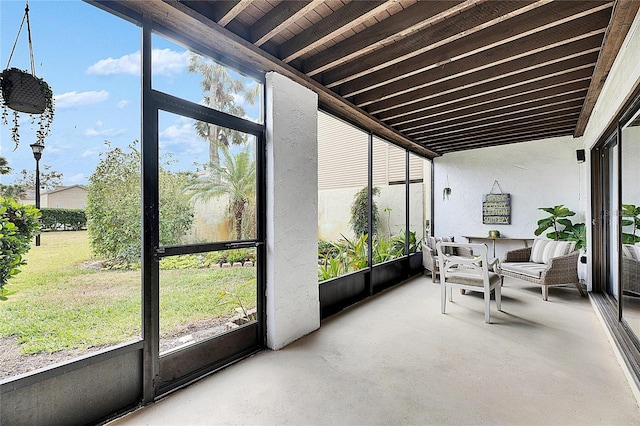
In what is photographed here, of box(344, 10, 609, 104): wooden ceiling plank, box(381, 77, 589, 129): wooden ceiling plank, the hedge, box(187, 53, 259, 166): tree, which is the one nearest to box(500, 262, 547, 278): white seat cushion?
box(381, 77, 589, 129): wooden ceiling plank

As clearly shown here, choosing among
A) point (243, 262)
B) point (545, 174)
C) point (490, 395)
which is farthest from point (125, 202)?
point (545, 174)

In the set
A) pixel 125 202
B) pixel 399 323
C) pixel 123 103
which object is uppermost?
pixel 123 103

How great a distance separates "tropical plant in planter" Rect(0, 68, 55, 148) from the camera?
155 centimetres

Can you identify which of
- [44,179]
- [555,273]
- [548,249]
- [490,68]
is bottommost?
[555,273]

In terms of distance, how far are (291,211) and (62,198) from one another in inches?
67.2

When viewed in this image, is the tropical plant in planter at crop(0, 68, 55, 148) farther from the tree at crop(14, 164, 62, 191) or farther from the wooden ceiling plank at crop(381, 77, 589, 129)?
A: the wooden ceiling plank at crop(381, 77, 589, 129)

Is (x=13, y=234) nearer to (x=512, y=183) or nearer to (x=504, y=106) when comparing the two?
Answer: (x=504, y=106)

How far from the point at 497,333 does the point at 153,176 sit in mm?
3455

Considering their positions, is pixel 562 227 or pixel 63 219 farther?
pixel 562 227

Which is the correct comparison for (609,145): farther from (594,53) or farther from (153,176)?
(153,176)

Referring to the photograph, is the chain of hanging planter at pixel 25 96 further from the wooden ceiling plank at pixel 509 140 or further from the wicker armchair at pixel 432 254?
the wooden ceiling plank at pixel 509 140

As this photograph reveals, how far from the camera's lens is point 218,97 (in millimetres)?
2539

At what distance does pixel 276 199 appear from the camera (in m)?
2.80

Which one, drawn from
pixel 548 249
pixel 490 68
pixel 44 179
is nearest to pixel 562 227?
pixel 548 249
